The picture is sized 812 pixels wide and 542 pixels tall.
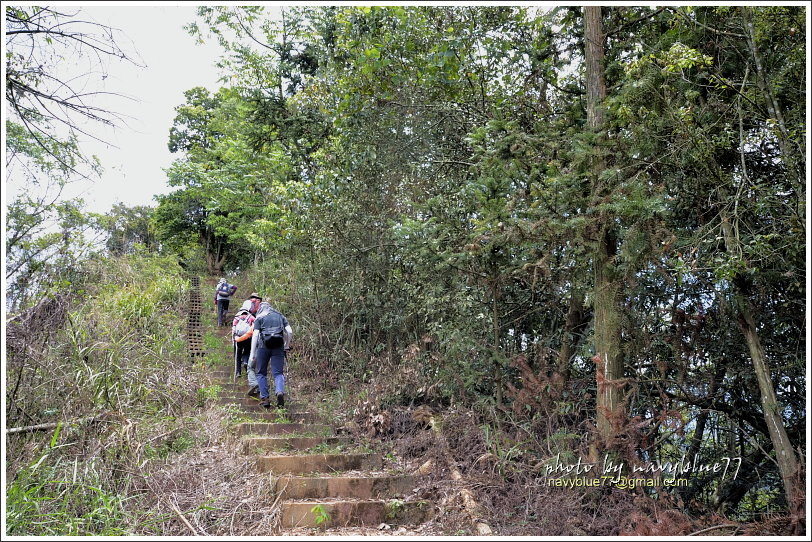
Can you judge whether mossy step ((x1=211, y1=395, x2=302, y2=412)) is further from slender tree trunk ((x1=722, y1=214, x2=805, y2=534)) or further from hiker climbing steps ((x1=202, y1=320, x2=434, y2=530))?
slender tree trunk ((x1=722, y1=214, x2=805, y2=534))

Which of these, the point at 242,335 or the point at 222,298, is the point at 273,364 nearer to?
the point at 242,335

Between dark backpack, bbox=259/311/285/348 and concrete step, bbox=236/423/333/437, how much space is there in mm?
1293

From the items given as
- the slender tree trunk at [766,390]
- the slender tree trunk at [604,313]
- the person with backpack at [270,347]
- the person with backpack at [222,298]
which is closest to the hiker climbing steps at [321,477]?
the person with backpack at [270,347]

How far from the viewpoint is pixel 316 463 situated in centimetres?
685

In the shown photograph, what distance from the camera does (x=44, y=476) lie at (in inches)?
197

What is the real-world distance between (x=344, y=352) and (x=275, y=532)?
5.79 meters

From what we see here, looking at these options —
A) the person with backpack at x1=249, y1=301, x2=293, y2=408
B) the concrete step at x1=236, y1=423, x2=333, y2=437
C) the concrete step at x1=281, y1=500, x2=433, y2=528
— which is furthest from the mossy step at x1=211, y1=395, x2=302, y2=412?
the concrete step at x1=281, y1=500, x2=433, y2=528

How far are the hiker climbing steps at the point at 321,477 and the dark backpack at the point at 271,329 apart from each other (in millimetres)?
1054

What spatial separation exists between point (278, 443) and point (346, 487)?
1.33 metres

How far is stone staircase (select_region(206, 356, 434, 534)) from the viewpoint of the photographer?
579cm

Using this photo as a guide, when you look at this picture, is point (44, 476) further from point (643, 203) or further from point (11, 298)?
point (643, 203)

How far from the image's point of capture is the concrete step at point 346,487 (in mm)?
6098

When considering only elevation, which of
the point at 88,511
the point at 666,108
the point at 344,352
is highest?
the point at 666,108

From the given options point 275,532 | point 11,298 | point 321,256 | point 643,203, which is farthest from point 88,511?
point 321,256
